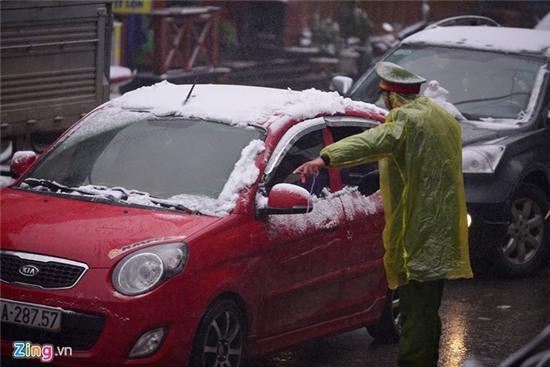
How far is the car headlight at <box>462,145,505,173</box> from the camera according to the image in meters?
11.0

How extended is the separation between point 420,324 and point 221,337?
3.47 feet

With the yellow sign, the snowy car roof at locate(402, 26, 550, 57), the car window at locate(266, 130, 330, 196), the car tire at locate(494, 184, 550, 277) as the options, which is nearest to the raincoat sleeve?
the car window at locate(266, 130, 330, 196)

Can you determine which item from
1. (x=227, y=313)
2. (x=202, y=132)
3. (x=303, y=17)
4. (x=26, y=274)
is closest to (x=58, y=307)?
(x=26, y=274)

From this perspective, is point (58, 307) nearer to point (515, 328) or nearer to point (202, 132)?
point (202, 132)

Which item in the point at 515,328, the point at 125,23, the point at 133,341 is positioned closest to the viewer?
the point at 133,341

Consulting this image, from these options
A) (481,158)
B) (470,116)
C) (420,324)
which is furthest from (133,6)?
(420,324)

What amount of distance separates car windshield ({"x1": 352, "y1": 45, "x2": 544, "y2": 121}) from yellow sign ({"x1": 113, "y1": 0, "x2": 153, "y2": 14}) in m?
11.1

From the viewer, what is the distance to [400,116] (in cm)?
712

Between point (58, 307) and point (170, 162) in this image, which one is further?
point (170, 162)

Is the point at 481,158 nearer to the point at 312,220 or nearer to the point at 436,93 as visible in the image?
the point at 436,93

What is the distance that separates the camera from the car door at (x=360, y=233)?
8.16m

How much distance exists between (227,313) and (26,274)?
42.1 inches

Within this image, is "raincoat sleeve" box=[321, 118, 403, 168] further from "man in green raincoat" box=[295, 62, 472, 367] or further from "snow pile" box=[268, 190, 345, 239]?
"snow pile" box=[268, 190, 345, 239]
